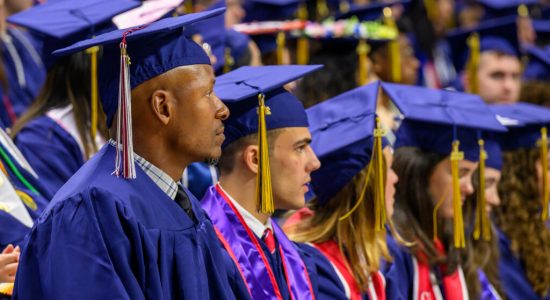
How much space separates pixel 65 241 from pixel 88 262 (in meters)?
0.07

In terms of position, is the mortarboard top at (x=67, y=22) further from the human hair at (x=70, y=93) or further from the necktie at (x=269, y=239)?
the necktie at (x=269, y=239)

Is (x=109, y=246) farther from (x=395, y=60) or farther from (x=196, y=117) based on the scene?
(x=395, y=60)

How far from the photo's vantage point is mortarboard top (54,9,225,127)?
2428 mm

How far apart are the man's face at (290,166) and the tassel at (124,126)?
970 mm

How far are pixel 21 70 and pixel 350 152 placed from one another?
2.29 meters

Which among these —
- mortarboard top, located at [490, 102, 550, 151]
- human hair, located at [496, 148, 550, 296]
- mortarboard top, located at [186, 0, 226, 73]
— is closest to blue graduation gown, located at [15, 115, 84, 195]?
mortarboard top, located at [186, 0, 226, 73]

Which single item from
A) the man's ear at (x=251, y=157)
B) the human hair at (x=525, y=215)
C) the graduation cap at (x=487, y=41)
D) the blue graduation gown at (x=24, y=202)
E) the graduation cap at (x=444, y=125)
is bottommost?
the human hair at (x=525, y=215)

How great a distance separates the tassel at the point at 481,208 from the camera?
4086mm

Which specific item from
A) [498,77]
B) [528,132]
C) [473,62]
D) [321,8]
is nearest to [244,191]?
[528,132]

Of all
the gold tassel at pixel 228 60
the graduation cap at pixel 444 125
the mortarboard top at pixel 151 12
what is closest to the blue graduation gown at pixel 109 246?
the mortarboard top at pixel 151 12

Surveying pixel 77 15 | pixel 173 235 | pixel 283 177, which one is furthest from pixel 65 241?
pixel 77 15

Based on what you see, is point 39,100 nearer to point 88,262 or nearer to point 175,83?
point 175,83

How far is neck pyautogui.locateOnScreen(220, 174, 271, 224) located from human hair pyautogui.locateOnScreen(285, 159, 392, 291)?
19.4 inches

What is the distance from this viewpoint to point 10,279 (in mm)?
2674
